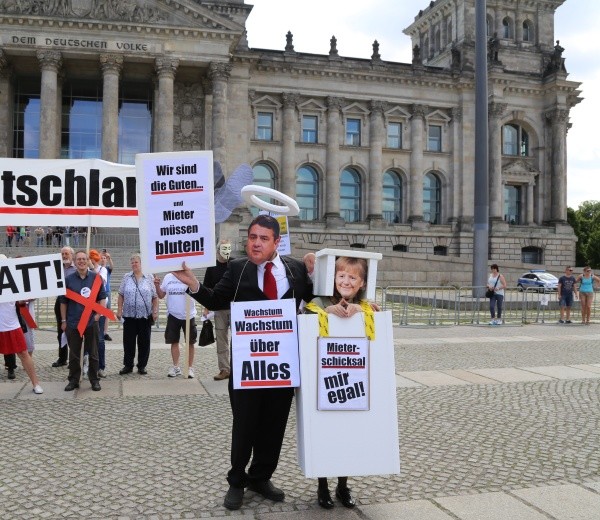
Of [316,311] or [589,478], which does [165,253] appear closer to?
[316,311]

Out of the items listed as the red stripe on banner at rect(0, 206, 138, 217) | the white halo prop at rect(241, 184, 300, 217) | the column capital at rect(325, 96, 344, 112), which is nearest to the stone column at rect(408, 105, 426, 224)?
the column capital at rect(325, 96, 344, 112)

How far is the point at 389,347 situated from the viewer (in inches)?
192

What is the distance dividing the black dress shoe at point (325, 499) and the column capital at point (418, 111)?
50.3 meters

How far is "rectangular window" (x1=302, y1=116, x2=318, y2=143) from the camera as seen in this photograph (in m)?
50.6

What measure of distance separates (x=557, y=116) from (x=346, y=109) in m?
18.5

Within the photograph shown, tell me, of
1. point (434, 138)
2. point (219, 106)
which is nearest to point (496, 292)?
point (219, 106)

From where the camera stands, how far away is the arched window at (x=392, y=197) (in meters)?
52.3

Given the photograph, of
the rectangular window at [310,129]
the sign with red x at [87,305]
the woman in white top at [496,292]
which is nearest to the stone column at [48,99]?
the rectangular window at [310,129]

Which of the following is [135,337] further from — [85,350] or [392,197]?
[392,197]

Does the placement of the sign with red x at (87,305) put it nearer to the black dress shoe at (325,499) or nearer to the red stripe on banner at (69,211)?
the red stripe on banner at (69,211)

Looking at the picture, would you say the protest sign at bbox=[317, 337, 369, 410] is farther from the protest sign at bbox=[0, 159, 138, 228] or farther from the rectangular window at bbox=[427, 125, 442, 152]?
the rectangular window at bbox=[427, 125, 442, 152]

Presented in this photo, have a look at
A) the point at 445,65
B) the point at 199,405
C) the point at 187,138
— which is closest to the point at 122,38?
the point at 187,138

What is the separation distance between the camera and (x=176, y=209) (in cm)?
550

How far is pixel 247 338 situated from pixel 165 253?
1.04 meters
